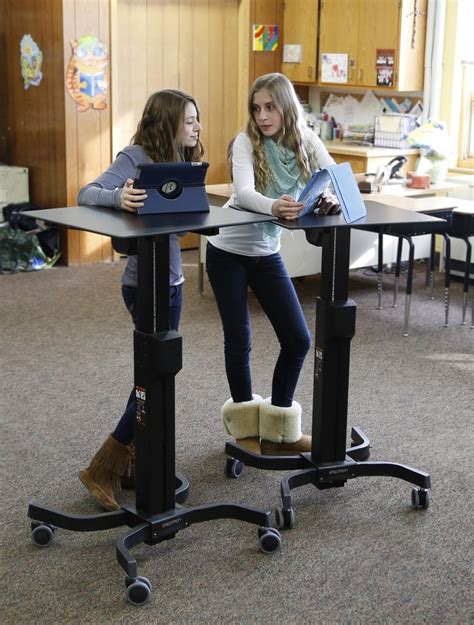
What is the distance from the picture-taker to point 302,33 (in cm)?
714

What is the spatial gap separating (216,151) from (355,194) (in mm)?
4500

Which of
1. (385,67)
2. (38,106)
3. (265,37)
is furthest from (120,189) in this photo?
(265,37)

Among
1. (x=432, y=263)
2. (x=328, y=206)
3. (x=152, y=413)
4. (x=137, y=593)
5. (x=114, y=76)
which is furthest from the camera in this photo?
(x=114, y=76)

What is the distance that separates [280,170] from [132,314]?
72 cm

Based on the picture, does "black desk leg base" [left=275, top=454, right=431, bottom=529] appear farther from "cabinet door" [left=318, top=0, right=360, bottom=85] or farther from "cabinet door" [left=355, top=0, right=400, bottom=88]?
"cabinet door" [left=318, top=0, right=360, bottom=85]

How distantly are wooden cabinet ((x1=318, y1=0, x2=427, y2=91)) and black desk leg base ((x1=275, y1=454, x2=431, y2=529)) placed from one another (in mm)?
4077

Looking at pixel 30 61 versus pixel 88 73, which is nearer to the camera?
pixel 88 73

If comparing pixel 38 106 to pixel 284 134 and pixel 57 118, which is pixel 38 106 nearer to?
pixel 57 118

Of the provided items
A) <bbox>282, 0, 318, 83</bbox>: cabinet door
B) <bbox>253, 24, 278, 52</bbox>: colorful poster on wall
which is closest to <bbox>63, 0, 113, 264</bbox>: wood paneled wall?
<bbox>253, 24, 278, 52</bbox>: colorful poster on wall

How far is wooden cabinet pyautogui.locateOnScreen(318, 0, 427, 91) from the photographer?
6.49m

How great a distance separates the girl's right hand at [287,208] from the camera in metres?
2.80

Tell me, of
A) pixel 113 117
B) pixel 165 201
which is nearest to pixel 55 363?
pixel 165 201

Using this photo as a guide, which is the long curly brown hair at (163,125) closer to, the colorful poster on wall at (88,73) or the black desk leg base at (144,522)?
the black desk leg base at (144,522)

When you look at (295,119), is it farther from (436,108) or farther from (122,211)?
(436,108)
